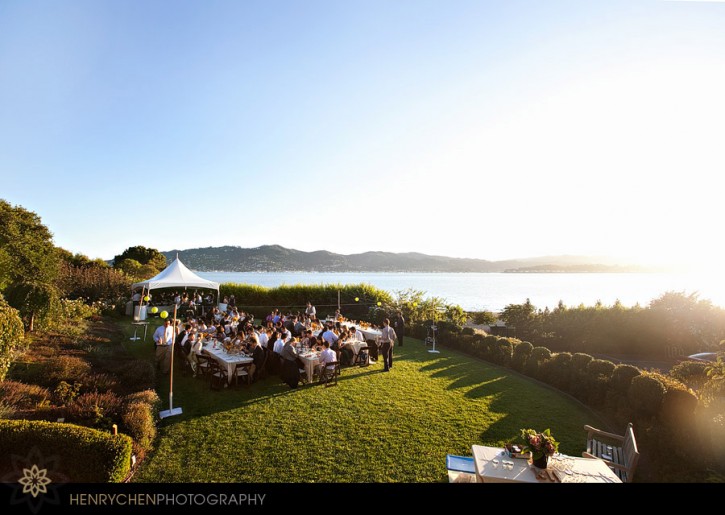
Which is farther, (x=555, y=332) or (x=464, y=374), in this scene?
(x=555, y=332)

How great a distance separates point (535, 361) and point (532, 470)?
768cm

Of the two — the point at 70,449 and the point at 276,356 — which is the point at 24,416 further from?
the point at 276,356

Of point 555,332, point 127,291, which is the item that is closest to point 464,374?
point 555,332

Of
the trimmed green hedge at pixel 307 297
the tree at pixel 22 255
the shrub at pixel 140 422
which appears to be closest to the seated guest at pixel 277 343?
the shrub at pixel 140 422

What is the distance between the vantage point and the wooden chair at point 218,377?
966 centimetres

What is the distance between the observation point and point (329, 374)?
10.6m

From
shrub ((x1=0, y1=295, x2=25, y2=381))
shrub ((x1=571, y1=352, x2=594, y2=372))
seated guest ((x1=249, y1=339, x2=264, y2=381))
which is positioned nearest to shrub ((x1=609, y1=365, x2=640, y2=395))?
shrub ((x1=571, y1=352, x2=594, y2=372))

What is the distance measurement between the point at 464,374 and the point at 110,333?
1377 cm

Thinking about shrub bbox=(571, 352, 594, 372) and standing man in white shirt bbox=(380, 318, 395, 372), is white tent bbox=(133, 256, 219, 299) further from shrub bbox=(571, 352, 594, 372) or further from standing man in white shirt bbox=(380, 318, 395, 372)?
shrub bbox=(571, 352, 594, 372)

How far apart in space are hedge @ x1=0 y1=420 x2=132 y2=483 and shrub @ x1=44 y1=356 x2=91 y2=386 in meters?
3.55

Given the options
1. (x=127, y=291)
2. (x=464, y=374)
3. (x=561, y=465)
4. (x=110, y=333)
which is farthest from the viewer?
(x=127, y=291)
